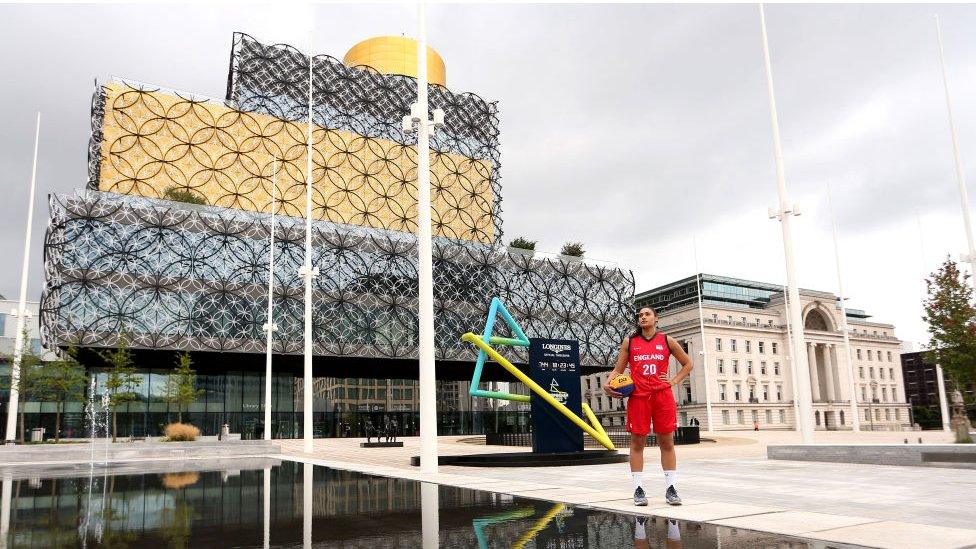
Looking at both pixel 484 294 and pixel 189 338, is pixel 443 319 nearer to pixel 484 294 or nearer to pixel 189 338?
pixel 484 294

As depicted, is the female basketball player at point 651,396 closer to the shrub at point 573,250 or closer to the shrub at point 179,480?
the shrub at point 179,480

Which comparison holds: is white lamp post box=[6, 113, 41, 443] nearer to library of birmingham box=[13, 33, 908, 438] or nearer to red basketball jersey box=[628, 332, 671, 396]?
library of birmingham box=[13, 33, 908, 438]

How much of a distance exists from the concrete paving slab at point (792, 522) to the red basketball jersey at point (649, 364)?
1836mm

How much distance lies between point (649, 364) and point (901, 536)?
3.22 m

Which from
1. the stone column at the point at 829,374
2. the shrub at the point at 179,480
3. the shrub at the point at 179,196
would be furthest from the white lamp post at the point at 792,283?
the stone column at the point at 829,374

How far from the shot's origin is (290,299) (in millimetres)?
54500

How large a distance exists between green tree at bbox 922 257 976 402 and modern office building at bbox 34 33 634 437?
117ft

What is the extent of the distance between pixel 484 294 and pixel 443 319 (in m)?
5.21

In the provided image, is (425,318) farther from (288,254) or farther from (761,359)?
(761,359)

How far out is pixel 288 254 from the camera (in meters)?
55.8

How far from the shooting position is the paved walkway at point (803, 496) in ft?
21.1

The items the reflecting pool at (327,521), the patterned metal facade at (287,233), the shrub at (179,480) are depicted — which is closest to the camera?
the reflecting pool at (327,521)

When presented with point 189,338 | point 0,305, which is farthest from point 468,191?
point 0,305

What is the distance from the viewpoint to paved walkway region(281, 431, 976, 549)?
644 centimetres
